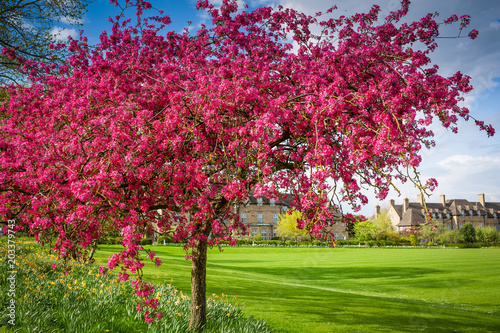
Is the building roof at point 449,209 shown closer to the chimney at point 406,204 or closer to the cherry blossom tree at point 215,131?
the chimney at point 406,204

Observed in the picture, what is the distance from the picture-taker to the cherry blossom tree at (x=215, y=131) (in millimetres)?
5574

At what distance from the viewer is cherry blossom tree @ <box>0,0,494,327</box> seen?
5574mm

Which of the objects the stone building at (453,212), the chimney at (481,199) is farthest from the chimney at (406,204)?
the chimney at (481,199)

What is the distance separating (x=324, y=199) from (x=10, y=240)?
23.0 feet

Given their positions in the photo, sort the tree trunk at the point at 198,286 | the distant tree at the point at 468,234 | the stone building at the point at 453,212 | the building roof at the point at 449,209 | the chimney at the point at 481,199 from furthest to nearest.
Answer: the chimney at the point at 481,199, the stone building at the point at 453,212, the building roof at the point at 449,209, the distant tree at the point at 468,234, the tree trunk at the point at 198,286

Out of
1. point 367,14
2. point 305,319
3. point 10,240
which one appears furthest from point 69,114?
point 305,319

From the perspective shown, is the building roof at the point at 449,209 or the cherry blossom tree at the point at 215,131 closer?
the cherry blossom tree at the point at 215,131

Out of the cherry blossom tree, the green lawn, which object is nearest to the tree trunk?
the cherry blossom tree

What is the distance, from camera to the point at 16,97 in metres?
9.85

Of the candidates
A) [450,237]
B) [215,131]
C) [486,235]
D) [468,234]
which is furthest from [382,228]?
[215,131]

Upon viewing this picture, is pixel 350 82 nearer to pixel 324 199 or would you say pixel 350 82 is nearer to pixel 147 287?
pixel 324 199

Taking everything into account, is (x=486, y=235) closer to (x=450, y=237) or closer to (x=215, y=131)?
(x=450, y=237)

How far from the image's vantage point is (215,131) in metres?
6.00

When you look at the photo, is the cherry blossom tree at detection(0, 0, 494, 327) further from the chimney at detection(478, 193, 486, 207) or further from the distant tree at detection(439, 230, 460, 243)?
the chimney at detection(478, 193, 486, 207)
